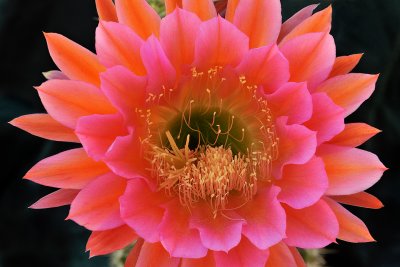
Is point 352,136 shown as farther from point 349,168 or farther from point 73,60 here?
point 73,60

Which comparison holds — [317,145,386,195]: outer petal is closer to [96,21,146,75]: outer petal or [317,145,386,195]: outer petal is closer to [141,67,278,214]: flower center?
[141,67,278,214]: flower center

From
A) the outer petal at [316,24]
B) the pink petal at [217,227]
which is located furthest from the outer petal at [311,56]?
the pink petal at [217,227]

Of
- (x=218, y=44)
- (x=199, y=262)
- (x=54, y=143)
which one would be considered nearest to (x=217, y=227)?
(x=199, y=262)

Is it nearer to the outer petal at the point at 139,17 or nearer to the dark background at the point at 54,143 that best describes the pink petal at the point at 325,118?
the outer petal at the point at 139,17

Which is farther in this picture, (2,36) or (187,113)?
(2,36)

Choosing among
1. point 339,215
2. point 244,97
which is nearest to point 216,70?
point 244,97

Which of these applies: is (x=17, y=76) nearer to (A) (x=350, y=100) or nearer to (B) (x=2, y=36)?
(B) (x=2, y=36)
